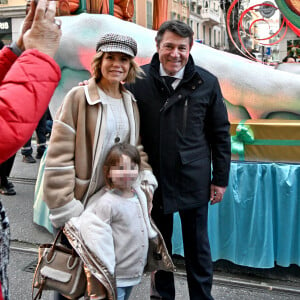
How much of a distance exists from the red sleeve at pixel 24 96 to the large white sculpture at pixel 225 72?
9.62ft

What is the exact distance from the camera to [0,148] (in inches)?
40.1

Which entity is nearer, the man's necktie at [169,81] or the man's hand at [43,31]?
the man's hand at [43,31]

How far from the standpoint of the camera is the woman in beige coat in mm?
1872

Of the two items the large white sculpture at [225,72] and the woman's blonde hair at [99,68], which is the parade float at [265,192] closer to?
the large white sculpture at [225,72]

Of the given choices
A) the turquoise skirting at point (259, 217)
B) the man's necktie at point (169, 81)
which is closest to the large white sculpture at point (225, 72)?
the turquoise skirting at point (259, 217)

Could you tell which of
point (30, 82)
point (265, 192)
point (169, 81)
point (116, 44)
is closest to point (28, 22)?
point (30, 82)

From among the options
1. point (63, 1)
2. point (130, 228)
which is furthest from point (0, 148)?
point (63, 1)

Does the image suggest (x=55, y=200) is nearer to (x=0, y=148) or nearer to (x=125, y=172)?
(x=125, y=172)

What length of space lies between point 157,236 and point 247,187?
4.18ft

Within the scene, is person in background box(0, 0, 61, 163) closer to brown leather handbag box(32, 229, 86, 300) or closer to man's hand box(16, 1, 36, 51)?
man's hand box(16, 1, 36, 51)

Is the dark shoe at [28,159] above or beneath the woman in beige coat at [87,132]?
beneath

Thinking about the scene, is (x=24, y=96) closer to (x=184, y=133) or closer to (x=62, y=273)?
(x=62, y=273)

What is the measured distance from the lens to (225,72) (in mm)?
3875

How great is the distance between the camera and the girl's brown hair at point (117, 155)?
74.1 inches
